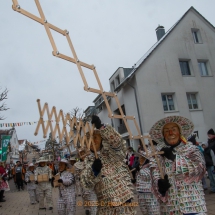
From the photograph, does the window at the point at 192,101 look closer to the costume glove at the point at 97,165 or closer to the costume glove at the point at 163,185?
the costume glove at the point at 97,165

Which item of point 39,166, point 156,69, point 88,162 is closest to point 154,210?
point 88,162

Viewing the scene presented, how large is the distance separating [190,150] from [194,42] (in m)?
17.8

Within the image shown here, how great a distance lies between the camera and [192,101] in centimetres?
1759

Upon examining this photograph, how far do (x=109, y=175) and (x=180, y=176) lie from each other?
100 centimetres

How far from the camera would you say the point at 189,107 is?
17344mm

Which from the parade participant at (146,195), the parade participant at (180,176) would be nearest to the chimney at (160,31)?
the parade participant at (146,195)

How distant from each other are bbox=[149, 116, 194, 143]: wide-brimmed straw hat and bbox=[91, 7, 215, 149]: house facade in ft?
41.1

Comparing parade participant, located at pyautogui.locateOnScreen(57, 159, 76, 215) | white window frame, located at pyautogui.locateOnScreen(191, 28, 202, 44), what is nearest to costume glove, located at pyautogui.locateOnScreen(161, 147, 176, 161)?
parade participant, located at pyautogui.locateOnScreen(57, 159, 76, 215)

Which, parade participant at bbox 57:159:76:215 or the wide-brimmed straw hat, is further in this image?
parade participant at bbox 57:159:76:215

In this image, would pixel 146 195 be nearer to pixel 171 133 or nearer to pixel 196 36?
pixel 171 133

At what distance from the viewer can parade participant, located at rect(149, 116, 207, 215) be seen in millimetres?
2838

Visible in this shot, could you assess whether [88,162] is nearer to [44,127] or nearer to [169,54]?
[44,127]

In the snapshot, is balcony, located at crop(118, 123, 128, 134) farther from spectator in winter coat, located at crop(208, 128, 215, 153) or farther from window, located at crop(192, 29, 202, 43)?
spectator in winter coat, located at crop(208, 128, 215, 153)

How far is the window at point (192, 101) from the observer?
1742 cm
